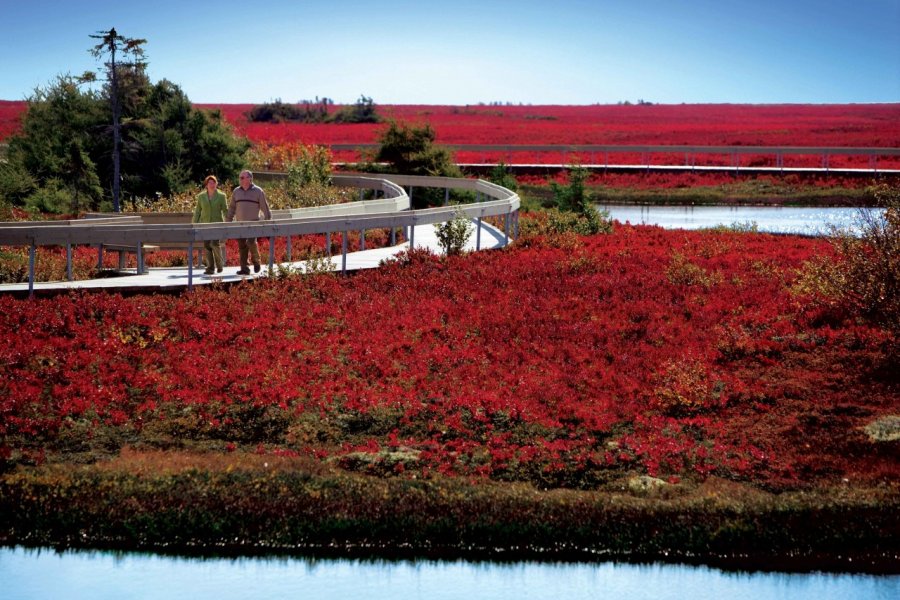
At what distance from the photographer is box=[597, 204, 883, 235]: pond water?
3828 cm

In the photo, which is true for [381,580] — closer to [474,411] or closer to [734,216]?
[474,411]

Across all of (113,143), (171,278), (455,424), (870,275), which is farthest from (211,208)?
(113,143)

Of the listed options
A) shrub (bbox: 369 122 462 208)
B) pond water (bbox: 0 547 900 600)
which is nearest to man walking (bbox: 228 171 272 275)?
pond water (bbox: 0 547 900 600)

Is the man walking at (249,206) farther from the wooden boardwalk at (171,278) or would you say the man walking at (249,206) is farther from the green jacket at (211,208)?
the wooden boardwalk at (171,278)

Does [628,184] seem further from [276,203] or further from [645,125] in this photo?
[645,125]

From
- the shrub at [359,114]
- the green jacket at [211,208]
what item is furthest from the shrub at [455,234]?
the shrub at [359,114]

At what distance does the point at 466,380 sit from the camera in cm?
1545

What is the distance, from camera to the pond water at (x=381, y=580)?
11.2m

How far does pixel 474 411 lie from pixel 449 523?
8.88 ft

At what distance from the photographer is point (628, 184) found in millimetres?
54688

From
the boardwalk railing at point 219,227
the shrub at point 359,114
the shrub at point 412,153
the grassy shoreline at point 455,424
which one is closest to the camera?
the grassy shoreline at point 455,424

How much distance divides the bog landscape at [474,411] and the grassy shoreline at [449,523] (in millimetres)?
24

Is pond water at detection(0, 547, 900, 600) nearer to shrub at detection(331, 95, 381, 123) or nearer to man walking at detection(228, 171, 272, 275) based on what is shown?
man walking at detection(228, 171, 272, 275)

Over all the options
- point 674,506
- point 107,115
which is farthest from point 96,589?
point 107,115
